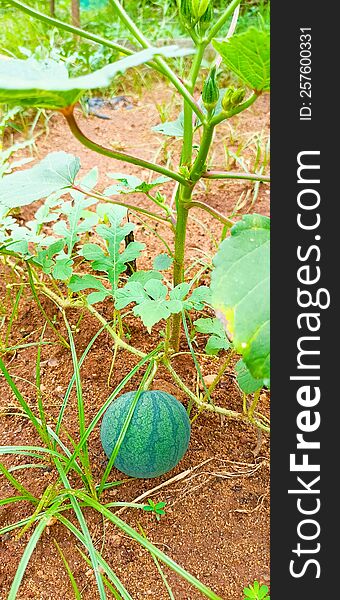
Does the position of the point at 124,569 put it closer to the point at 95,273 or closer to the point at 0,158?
the point at 95,273

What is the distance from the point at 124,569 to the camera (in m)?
1.31

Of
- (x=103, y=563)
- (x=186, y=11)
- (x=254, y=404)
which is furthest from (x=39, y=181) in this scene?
(x=103, y=563)

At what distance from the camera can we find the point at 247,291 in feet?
3.08

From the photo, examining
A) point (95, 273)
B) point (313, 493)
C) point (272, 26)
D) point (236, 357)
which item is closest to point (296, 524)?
point (313, 493)

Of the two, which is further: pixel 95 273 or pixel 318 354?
pixel 95 273

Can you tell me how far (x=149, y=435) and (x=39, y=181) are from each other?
2.06 ft

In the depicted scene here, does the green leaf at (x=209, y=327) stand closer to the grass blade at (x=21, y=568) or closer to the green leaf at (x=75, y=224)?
the green leaf at (x=75, y=224)

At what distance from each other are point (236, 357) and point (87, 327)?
0.48 m

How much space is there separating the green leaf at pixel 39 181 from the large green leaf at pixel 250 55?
48 centimetres

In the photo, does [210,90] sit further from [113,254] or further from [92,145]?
[113,254]

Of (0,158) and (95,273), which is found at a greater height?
(0,158)

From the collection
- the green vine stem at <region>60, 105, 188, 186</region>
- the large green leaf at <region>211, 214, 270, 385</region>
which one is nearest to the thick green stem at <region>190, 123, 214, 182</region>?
the green vine stem at <region>60, 105, 188, 186</region>

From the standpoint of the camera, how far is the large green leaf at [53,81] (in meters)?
0.77

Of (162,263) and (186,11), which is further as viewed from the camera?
(162,263)
